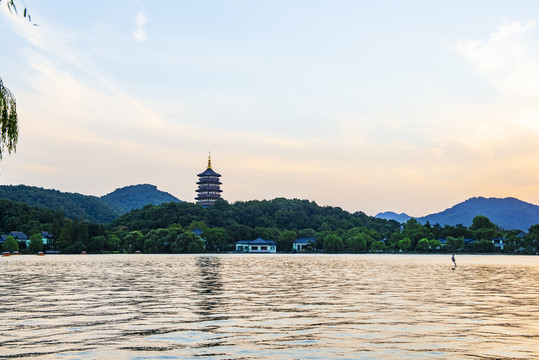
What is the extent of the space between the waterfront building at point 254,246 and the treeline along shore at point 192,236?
3.13 metres

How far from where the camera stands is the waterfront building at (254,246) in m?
174

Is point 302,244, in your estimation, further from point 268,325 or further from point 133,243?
point 268,325

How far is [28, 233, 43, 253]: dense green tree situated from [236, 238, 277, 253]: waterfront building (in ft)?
211

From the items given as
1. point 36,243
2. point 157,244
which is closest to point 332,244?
point 157,244

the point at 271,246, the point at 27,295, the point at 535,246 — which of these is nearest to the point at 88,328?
the point at 27,295

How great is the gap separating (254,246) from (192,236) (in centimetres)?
3842

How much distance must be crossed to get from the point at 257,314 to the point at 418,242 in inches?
5818

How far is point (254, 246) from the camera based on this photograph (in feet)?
578

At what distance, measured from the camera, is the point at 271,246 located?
18312cm

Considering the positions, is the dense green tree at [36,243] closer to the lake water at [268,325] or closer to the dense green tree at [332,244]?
the dense green tree at [332,244]

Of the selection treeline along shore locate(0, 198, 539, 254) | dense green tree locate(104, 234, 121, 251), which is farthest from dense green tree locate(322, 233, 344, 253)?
dense green tree locate(104, 234, 121, 251)

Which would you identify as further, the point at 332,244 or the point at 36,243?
the point at 332,244

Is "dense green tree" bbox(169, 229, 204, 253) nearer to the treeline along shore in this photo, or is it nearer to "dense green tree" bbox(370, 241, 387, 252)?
the treeline along shore

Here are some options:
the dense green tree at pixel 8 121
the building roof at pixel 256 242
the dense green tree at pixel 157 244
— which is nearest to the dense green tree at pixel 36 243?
the dense green tree at pixel 157 244
